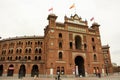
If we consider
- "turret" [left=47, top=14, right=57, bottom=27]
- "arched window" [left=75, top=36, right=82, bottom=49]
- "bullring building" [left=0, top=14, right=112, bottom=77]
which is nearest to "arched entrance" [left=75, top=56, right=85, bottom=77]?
"bullring building" [left=0, top=14, right=112, bottom=77]

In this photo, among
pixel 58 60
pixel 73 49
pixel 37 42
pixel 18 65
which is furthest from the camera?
pixel 37 42

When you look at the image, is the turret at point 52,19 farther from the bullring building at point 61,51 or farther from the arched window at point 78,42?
the arched window at point 78,42

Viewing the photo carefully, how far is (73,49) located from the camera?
44.0 metres

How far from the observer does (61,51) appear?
138 ft

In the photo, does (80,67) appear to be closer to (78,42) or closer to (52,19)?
(78,42)

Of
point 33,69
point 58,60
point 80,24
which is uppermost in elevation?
point 80,24

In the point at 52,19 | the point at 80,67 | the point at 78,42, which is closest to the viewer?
the point at 52,19

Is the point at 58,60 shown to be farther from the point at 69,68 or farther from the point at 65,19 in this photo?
the point at 65,19

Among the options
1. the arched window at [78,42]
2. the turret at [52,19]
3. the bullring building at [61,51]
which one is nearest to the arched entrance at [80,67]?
the bullring building at [61,51]

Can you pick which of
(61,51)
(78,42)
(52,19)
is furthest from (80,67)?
(52,19)

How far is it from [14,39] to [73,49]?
28.0 meters

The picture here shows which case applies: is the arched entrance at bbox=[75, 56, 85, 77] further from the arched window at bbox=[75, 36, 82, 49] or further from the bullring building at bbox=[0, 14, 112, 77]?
the arched window at bbox=[75, 36, 82, 49]

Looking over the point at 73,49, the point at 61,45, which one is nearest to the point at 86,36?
the point at 73,49

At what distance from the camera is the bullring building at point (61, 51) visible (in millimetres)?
41156
